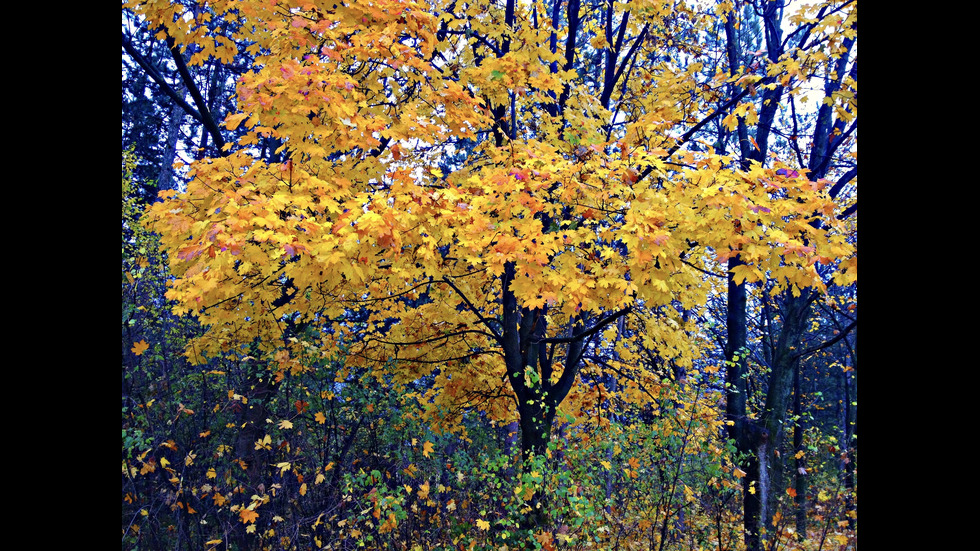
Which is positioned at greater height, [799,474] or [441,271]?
[441,271]

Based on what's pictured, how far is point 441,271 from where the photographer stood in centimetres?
555

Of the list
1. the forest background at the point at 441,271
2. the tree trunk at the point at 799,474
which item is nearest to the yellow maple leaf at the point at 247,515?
the forest background at the point at 441,271

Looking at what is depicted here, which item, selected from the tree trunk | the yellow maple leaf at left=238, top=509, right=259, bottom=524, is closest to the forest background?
the yellow maple leaf at left=238, top=509, right=259, bottom=524

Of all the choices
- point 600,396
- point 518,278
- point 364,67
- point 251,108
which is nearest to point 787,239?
point 518,278

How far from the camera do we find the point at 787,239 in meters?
3.76

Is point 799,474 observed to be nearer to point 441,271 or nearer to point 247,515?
point 441,271

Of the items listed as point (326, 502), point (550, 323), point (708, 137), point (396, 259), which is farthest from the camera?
point (708, 137)

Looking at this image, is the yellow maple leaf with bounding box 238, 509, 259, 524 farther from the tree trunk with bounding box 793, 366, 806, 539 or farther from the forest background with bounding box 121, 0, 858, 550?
the tree trunk with bounding box 793, 366, 806, 539

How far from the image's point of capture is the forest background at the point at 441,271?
4.01 m

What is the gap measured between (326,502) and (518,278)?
10.7 feet

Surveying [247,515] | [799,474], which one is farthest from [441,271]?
[799,474]

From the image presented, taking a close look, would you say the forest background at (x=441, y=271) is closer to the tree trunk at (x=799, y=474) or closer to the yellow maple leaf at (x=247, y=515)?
the yellow maple leaf at (x=247, y=515)

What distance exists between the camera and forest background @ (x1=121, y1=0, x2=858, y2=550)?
4008 millimetres
